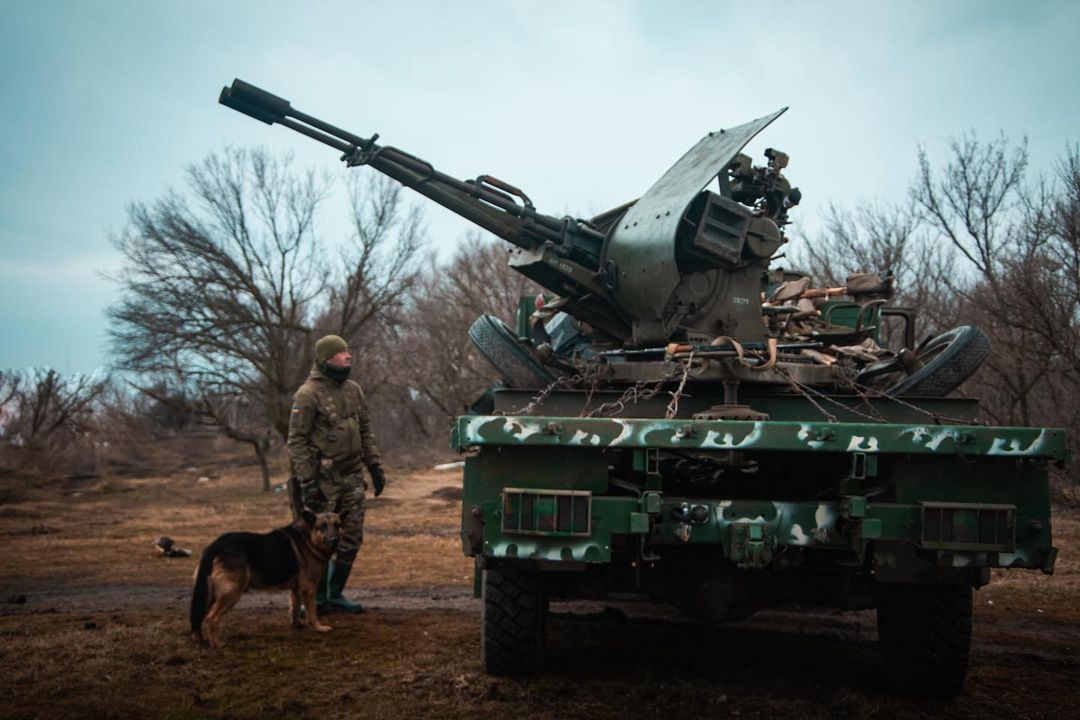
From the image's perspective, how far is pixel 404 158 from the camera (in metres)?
6.39

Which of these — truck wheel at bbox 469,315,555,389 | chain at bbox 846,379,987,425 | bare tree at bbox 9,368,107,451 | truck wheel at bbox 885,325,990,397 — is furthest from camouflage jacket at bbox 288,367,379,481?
bare tree at bbox 9,368,107,451

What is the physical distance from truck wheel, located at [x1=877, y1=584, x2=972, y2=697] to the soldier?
3.34m

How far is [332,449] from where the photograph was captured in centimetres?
632

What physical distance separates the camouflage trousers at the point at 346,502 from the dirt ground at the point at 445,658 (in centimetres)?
50

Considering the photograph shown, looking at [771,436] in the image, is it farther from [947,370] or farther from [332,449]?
[332,449]

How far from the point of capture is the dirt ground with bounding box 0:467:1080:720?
4.33 meters

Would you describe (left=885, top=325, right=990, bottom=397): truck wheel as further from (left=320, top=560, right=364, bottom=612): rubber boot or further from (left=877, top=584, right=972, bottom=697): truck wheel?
(left=320, top=560, right=364, bottom=612): rubber boot

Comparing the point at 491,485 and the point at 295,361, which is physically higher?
the point at 295,361

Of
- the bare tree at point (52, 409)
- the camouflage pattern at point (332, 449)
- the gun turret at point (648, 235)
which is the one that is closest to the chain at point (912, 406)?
the gun turret at point (648, 235)

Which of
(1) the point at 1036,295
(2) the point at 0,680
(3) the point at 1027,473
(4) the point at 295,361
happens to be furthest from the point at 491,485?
Result: (4) the point at 295,361

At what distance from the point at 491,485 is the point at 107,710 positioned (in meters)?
1.88

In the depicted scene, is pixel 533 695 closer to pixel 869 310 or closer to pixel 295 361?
pixel 869 310

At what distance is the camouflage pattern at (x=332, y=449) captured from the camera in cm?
620

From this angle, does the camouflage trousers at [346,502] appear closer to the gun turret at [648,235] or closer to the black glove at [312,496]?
the black glove at [312,496]
